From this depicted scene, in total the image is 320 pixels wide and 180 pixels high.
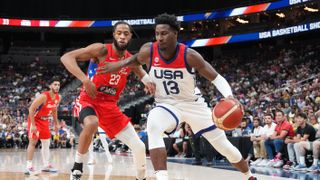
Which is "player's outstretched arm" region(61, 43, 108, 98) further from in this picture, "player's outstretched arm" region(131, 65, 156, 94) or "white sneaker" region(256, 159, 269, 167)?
"white sneaker" region(256, 159, 269, 167)

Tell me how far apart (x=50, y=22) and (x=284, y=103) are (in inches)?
842

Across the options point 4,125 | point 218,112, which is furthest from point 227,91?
point 4,125

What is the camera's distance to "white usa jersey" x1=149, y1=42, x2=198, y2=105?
197 inches

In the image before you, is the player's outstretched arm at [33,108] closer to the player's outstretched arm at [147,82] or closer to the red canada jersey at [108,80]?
the red canada jersey at [108,80]

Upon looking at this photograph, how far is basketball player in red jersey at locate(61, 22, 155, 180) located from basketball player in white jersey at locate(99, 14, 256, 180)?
481 mm

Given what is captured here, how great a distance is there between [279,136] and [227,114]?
19.1ft

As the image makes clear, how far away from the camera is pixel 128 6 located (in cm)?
3534

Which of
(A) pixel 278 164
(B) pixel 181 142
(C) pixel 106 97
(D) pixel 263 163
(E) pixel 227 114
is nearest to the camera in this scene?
(E) pixel 227 114

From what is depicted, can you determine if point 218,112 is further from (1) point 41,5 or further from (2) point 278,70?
(1) point 41,5

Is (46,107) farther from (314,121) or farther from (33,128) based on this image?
(314,121)

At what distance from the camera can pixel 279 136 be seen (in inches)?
402

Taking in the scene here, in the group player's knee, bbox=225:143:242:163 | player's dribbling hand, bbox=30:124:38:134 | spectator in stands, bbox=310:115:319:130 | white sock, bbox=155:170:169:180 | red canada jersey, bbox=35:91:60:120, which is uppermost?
red canada jersey, bbox=35:91:60:120

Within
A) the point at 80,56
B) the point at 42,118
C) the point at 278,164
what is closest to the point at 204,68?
the point at 80,56

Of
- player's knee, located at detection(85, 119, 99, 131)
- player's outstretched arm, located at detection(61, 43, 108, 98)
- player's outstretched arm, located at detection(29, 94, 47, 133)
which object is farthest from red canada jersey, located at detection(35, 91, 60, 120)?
player's knee, located at detection(85, 119, 99, 131)
